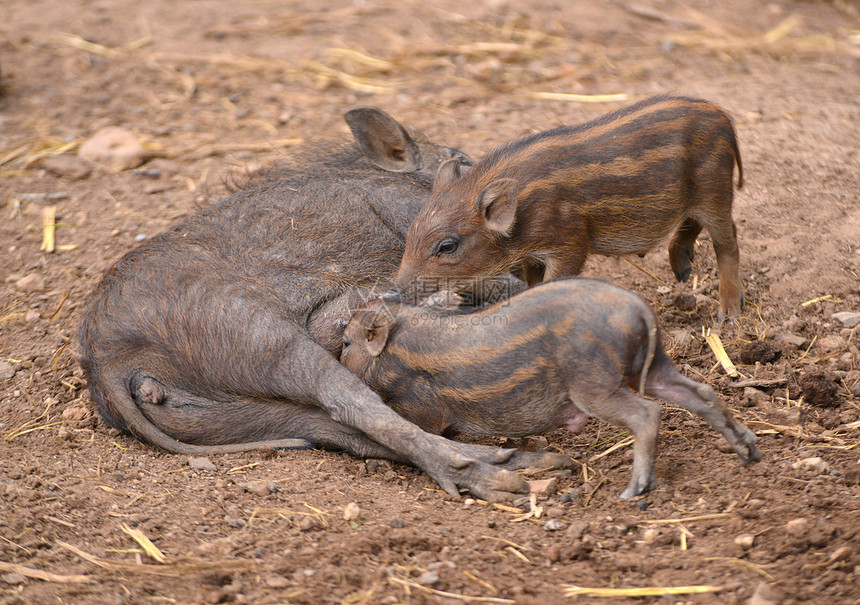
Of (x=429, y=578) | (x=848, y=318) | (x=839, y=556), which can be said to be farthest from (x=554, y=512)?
(x=848, y=318)

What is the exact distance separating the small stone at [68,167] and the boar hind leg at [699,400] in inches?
168

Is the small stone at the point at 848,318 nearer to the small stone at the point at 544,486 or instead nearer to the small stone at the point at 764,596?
the small stone at the point at 544,486

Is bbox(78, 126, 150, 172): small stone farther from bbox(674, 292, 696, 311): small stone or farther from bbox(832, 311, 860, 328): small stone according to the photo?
bbox(832, 311, 860, 328): small stone

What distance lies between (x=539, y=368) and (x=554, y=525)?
0.56 meters

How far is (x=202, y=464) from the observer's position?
345 cm

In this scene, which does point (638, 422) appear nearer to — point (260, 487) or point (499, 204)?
point (499, 204)

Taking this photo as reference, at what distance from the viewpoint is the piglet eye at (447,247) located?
12.4ft

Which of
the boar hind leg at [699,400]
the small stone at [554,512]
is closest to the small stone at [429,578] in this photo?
the small stone at [554,512]

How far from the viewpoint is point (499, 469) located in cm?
326

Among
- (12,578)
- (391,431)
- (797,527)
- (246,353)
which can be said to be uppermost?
(797,527)

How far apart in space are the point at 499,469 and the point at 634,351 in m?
0.70

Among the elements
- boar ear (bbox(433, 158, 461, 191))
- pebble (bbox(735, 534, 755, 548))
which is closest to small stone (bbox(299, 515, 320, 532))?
pebble (bbox(735, 534, 755, 548))

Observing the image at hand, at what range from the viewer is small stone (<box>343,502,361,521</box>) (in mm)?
3016

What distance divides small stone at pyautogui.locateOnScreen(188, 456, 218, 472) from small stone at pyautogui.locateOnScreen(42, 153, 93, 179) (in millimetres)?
3060
